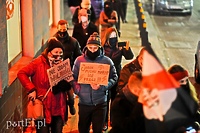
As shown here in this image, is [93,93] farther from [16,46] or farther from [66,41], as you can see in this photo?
[16,46]

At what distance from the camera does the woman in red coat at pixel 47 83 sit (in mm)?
7164

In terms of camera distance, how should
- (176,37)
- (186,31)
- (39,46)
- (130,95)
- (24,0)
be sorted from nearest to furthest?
(130,95) → (24,0) → (39,46) → (176,37) → (186,31)

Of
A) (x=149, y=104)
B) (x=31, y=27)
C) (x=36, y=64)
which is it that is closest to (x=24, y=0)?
(x=31, y=27)

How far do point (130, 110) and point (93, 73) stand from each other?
1.84 meters

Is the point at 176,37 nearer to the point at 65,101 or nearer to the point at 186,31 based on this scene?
the point at 186,31

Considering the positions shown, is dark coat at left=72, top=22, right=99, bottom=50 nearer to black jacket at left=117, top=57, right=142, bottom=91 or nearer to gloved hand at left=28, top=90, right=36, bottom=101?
black jacket at left=117, top=57, right=142, bottom=91

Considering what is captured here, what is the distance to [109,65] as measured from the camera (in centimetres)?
759

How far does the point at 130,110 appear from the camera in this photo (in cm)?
573

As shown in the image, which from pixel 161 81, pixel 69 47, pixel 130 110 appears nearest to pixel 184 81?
pixel 130 110

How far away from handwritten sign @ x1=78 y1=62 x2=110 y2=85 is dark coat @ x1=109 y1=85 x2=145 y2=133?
1.48 m

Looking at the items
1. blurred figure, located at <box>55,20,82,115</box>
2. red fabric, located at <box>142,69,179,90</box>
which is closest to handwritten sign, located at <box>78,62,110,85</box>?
blurred figure, located at <box>55,20,82,115</box>

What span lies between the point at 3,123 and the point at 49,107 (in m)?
0.75

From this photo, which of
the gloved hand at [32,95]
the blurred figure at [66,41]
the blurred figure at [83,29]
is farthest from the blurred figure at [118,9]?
the gloved hand at [32,95]

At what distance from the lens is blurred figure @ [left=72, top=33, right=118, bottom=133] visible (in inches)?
296
